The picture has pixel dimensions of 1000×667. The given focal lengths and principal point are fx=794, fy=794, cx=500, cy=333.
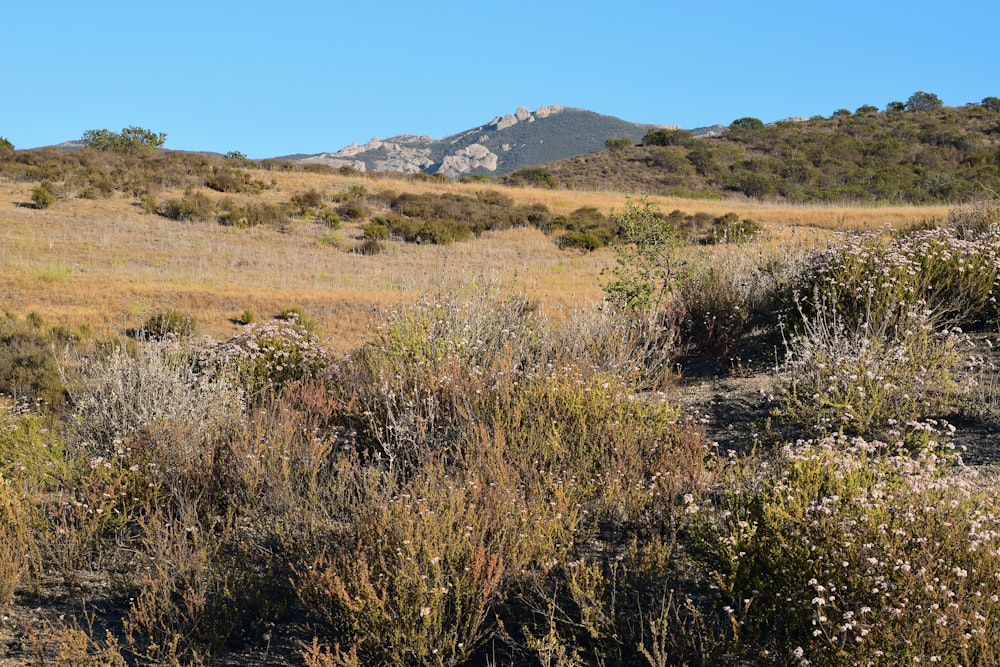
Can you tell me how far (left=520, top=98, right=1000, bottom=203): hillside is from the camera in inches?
1684

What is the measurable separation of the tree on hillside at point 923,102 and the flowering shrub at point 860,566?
225ft

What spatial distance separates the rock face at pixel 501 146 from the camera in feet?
442

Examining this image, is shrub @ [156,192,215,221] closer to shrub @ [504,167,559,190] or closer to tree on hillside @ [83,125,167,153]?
shrub @ [504,167,559,190]

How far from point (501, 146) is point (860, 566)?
15299 cm

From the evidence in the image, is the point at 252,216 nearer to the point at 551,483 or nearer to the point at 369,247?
the point at 369,247

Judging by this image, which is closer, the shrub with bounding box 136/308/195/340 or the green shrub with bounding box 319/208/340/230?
the shrub with bounding box 136/308/195/340

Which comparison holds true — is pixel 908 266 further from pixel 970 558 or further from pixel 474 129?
pixel 474 129

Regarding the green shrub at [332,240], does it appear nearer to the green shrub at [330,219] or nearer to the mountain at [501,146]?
the green shrub at [330,219]

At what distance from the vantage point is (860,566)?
3084mm

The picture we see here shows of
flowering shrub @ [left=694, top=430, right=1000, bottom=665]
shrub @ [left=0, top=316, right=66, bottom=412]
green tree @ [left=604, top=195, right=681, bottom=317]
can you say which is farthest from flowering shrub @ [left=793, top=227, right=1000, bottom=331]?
shrub @ [left=0, top=316, right=66, bottom=412]

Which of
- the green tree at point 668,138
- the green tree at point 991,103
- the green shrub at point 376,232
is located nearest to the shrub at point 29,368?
the green shrub at point 376,232

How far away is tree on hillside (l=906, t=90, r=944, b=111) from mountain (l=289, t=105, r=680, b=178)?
2542 inches

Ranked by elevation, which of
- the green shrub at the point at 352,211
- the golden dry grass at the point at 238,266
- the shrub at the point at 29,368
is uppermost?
the green shrub at the point at 352,211

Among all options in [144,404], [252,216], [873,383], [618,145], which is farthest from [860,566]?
[618,145]
